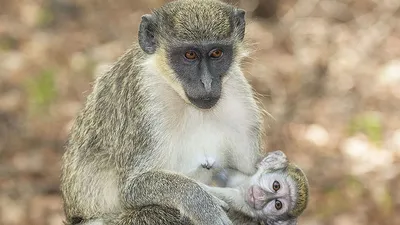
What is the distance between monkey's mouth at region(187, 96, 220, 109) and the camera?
612 centimetres

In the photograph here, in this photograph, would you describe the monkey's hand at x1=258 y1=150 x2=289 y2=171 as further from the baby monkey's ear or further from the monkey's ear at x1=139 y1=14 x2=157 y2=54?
the monkey's ear at x1=139 y1=14 x2=157 y2=54

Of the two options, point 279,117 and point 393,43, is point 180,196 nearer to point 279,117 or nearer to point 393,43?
point 279,117

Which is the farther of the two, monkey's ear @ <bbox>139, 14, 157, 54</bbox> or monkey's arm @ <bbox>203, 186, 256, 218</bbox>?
monkey's arm @ <bbox>203, 186, 256, 218</bbox>

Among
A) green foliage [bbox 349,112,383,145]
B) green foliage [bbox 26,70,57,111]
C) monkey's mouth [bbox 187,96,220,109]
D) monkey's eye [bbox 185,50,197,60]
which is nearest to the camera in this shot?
monkey's mouth [bbox 187,96,220,109]

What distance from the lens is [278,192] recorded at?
6.57 m

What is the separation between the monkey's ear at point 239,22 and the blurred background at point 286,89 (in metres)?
2.94

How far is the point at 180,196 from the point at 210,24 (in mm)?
1288

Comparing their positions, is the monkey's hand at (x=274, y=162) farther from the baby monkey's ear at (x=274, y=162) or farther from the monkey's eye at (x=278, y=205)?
the monkey's eye at (x=278, y=205)

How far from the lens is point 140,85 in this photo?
6.56m

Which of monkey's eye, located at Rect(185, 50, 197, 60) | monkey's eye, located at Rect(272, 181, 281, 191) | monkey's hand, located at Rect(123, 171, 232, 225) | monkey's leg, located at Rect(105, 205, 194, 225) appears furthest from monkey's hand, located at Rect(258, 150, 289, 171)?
monkey's eye, located at Rect(185, 50, 197, 60)

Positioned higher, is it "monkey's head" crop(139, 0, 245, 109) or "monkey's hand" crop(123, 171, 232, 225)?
"monkey's head" crop(139, 0, 245, 109)

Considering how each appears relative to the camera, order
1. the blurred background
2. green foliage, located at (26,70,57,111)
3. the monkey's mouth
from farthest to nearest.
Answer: green foliage, located at (26,70,57,111) < the blurred background < the monkey's mouth

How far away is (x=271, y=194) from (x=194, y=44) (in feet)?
4.33

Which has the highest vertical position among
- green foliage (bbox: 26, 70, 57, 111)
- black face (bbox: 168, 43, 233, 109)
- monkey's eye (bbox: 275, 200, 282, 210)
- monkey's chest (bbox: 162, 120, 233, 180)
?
black face (bbox: 168, 43, 233, 109)
